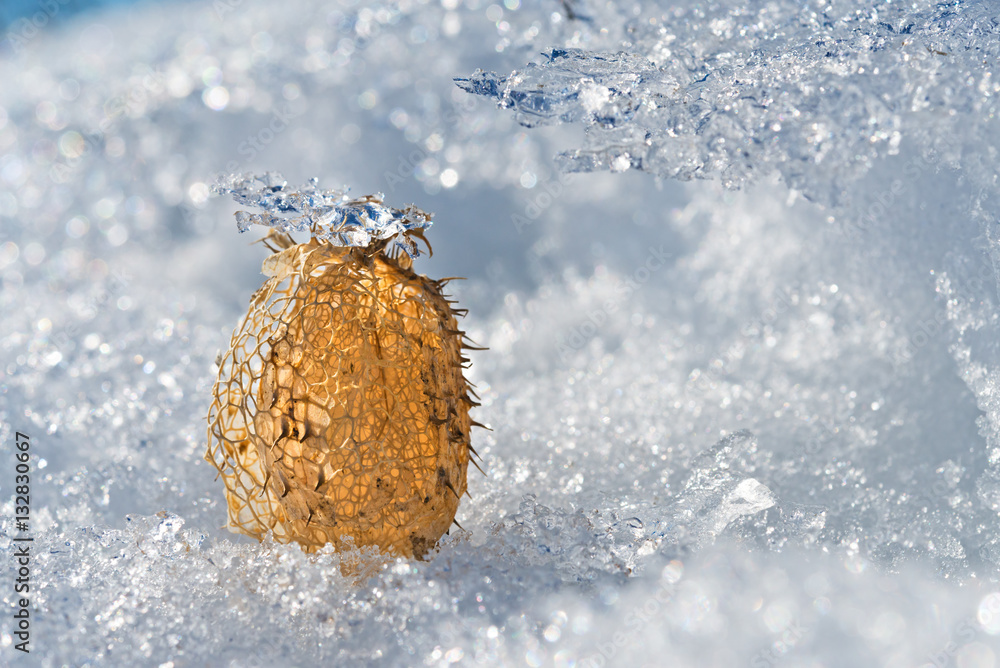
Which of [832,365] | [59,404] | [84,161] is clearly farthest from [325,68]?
[832,365]

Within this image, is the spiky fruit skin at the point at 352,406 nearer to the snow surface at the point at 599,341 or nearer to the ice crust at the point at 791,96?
the snow surface at the point at 599,341

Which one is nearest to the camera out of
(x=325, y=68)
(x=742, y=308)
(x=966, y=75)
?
(x=966, y=75)

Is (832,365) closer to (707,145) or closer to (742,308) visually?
(742,308)

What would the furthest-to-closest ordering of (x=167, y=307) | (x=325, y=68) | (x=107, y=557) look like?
(x=325, y=68) < (x=167, y=307) < (x=107, y=557)

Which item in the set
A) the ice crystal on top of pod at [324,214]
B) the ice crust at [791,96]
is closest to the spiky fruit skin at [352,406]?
the ice crystal on top of pod at [324,214]

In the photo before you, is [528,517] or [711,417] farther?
[711,417]

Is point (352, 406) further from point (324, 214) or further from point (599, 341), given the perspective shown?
point (599, 341)
